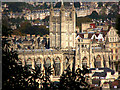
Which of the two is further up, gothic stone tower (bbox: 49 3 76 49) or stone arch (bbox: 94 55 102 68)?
gothic stone tower (bbox: 49 3 76 49)

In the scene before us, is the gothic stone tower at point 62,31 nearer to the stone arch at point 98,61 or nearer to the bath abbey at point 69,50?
the bath abbey at point 69,50

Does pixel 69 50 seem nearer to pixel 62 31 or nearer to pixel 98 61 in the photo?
pixel 98 61

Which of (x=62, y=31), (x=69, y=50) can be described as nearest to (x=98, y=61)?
(x=69, y=50)

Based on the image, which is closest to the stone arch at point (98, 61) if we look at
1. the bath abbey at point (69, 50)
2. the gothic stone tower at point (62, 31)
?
the bath abbey at point (69, 50)

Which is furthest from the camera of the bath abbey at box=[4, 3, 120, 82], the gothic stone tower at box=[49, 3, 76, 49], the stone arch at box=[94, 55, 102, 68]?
the gothic stone tower at box=[49, 3, 76, 49]

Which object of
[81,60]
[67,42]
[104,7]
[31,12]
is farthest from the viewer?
[31,12]

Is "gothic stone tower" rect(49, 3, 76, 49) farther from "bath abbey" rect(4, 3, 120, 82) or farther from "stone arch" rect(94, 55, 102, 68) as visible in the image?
"stone arch" rect(94, 55, 102, 68)

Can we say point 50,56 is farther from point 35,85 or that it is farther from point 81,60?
point 35,85

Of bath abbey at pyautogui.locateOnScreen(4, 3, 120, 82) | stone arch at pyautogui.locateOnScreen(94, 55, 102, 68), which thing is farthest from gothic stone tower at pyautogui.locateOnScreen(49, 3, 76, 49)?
stone arch at pyautogui.locateOnScreen(94, 55, 102, 68)

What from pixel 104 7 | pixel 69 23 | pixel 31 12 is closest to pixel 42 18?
pixel 31 12

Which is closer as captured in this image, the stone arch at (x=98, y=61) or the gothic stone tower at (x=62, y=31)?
the stone arch at (x=98, y=61)

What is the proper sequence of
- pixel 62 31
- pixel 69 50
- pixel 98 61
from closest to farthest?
pixel 98 61
pixel 69 50
pixel 62 31
